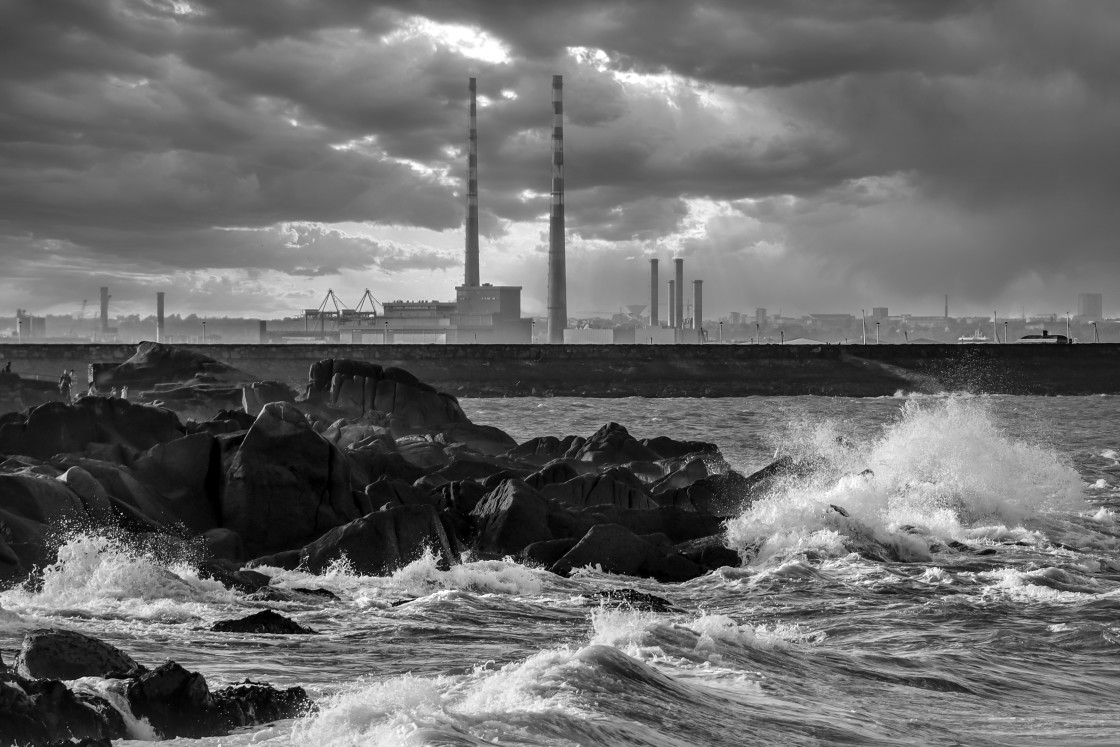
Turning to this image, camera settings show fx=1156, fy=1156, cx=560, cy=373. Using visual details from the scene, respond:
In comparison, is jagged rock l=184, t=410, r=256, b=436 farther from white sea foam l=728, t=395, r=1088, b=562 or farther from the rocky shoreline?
white sea foam l=728, t=395, r=1088, b=562

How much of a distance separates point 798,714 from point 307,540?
8942 mm

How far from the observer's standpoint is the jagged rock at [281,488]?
52.3ft

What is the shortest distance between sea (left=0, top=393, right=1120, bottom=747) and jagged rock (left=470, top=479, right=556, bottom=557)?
1.02 m

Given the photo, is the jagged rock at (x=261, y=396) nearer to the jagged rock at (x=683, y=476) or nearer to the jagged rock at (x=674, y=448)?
the jagged rock at (x=674, y=448)

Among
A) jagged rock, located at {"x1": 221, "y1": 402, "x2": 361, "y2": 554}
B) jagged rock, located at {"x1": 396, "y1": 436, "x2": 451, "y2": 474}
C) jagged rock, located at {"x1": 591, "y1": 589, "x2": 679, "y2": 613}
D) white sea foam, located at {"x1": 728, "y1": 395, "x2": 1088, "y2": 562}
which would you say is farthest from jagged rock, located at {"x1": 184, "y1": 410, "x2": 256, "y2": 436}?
jagged rock, located at {"x1": 591, "y1": 589, "x2": 679, "y2": 613}

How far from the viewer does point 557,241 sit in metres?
120

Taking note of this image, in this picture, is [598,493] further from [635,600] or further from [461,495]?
[635,600]

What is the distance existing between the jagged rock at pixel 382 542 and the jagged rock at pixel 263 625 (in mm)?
3099

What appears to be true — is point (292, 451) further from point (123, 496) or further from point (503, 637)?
point (503, 637)

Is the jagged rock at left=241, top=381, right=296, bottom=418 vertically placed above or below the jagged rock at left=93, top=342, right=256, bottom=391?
below

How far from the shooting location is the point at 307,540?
15805 mm

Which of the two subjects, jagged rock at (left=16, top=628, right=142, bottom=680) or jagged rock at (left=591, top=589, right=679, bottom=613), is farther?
jagged rock at (left=591, top=589, right=679, bottom=613)

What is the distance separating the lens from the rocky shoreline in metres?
7.46

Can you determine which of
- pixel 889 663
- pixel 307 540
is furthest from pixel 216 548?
pixel 889 663
